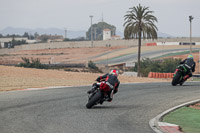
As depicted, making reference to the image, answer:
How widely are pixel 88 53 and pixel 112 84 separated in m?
95.2

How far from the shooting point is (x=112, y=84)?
1481cm

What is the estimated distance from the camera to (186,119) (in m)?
12.4

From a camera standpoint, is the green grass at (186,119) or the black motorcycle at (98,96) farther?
the black motorcycle at (98,96)

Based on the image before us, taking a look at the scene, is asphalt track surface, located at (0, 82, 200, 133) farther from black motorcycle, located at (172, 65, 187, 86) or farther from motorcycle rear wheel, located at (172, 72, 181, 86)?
motorcycle rear wheel, located at (172, 72, 181, 86)

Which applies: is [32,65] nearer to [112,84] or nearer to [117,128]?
[112,84]

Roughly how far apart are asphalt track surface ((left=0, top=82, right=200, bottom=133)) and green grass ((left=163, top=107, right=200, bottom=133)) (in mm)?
603

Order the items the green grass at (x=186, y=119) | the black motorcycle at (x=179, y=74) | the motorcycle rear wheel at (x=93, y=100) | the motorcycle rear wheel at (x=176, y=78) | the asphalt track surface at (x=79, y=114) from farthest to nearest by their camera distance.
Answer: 1. the motorcycle rear wheel at (x=176, y=78)
2. the black motorcycle at (x=179, y=74)
3. the motorcycle rear wheel at (x=93, y=100)
4. the green grass at (x=186, y=119)
5. the asphalt track surface at (x=79, y=114)

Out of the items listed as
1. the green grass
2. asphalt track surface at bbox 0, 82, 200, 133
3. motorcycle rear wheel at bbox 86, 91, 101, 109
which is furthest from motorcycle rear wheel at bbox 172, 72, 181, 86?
motorcycle rear wheel at bbox 86, 91, 101, 109

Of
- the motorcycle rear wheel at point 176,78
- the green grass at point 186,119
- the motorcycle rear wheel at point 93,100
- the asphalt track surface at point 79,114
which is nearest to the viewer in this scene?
the asphalt track surface at point 79,114

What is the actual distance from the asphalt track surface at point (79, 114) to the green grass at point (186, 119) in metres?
0.60

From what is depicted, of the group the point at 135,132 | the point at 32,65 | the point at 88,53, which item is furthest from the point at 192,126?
the point at 88,53

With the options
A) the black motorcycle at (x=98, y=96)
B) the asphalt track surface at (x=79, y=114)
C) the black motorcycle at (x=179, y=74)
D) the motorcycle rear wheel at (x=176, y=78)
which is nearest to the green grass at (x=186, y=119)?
the asphalt track surface at (x=79, y=114)

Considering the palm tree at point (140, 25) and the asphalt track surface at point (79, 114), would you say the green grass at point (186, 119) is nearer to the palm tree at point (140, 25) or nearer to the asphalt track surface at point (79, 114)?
the asphalt track surface at point (79, 114)

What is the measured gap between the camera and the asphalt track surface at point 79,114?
9961 mm
